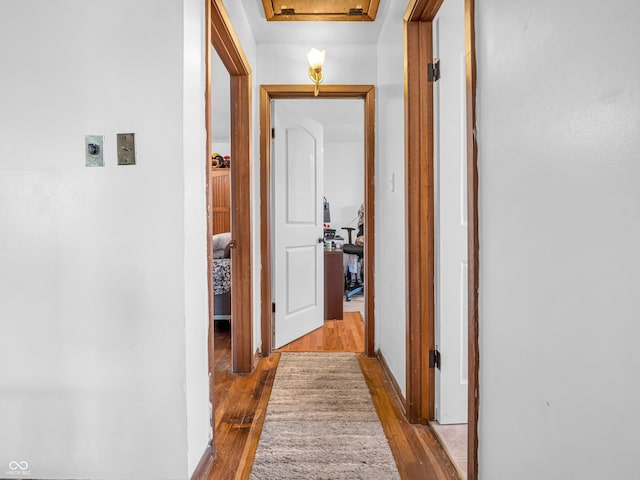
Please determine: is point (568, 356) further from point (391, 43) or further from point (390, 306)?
point (391, 43)

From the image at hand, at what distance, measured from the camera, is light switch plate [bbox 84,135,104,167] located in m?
1.31

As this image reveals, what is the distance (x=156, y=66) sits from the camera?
1.29 m

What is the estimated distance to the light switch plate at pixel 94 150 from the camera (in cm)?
131

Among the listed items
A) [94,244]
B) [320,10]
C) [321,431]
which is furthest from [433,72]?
[321,431]

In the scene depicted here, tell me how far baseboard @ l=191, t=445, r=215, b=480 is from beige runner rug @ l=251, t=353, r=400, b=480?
0.58ft

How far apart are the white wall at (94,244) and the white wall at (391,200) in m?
1.17

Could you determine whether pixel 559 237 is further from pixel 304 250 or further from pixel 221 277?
pixel 221 277

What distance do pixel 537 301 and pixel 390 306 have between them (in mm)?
1603

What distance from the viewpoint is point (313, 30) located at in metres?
2.68

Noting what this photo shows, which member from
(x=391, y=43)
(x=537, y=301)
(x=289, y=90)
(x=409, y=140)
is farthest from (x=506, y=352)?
(x=289, y=90)

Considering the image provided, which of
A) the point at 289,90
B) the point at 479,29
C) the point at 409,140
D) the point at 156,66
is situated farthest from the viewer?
the point at 289,90

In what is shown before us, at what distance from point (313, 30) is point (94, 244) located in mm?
2146

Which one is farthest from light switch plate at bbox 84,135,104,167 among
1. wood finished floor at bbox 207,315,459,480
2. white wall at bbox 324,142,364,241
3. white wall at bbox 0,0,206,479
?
white wall at bbox 324,142,364,241

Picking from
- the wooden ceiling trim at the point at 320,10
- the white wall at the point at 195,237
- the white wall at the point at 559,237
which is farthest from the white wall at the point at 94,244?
the wooden ceiling trim at the point at 320,10
